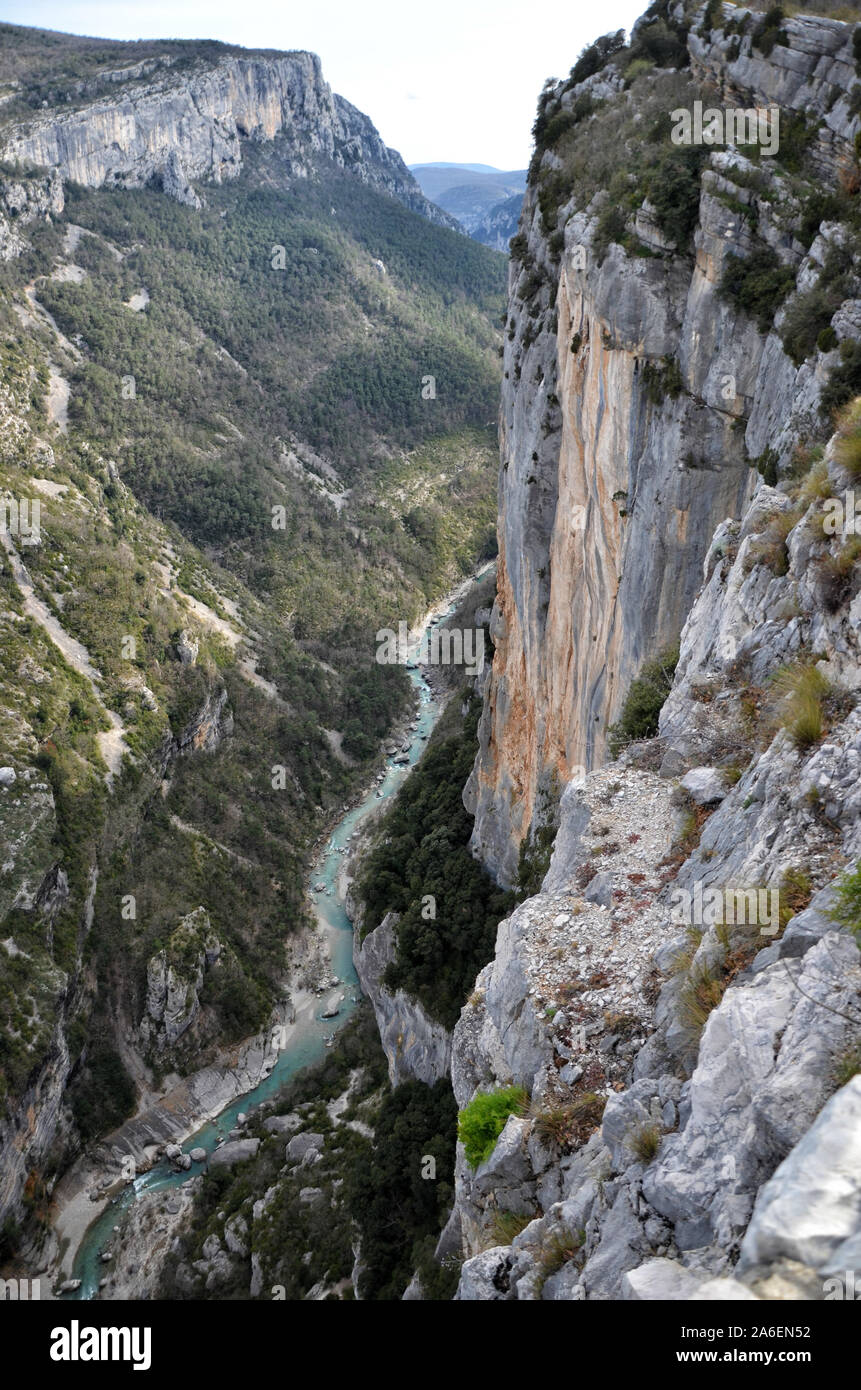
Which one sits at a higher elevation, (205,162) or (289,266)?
(205,162)

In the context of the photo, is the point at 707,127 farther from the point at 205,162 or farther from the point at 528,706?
the point at 205,162

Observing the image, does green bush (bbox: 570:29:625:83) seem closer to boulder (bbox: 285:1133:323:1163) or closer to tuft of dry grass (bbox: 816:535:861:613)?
tuft of dry grass (bbox: 816:535:861:613)

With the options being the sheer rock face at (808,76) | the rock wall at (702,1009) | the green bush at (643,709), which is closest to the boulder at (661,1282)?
the rock wall at (702,1009)

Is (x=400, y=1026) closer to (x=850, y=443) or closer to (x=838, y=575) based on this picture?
(x=838, y=575)

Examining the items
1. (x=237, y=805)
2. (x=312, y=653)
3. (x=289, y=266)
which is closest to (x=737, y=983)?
(x=237, y=805)

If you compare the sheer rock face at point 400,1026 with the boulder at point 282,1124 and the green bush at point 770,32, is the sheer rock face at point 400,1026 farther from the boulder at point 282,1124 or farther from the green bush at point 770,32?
the green bush at point 770,32

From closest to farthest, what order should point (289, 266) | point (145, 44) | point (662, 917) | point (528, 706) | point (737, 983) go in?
point (737, 983)
point (662, 917)
point (528, 706)
point (289, 266)
point (145, 44)
